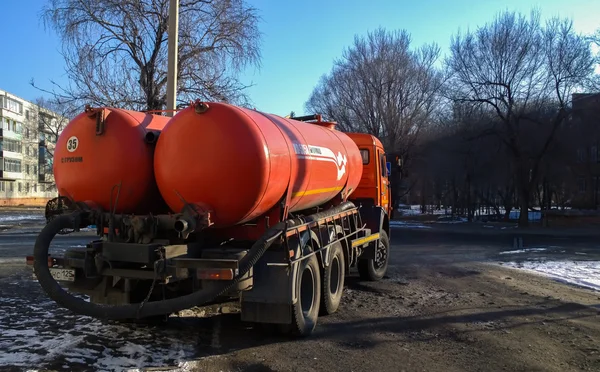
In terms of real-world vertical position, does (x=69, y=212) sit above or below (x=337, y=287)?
above

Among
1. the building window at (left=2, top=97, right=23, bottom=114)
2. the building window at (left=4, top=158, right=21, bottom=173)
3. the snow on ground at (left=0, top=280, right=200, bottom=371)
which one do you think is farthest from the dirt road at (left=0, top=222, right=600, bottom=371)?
the building window at (left=2, top=97, right=23, bottom=114)

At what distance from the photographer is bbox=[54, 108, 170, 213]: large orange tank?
5289 millimetres

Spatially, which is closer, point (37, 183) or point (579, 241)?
point (579, 241)

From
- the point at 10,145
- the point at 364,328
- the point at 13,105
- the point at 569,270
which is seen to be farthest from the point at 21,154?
the point at 364,328

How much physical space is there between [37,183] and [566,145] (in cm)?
7610

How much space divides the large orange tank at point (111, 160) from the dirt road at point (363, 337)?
1687 mm

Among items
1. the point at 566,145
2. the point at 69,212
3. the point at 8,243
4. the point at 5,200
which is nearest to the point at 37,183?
the point at 5,200

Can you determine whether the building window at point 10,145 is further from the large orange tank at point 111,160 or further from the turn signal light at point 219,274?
the turn signal light at point 219,274

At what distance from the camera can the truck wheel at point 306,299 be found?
230 inches

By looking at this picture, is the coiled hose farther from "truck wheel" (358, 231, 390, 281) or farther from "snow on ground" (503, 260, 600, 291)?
"snow on ground" (503, 260, 600, 291)

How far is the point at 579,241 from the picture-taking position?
814 inches

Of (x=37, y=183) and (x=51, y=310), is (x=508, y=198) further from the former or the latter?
(x=37, y=183)

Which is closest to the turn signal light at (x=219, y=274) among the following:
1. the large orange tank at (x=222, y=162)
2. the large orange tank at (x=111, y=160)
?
the large orange tank at (x=222, y=162)

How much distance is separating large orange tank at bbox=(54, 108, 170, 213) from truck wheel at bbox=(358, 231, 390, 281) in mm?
5670
